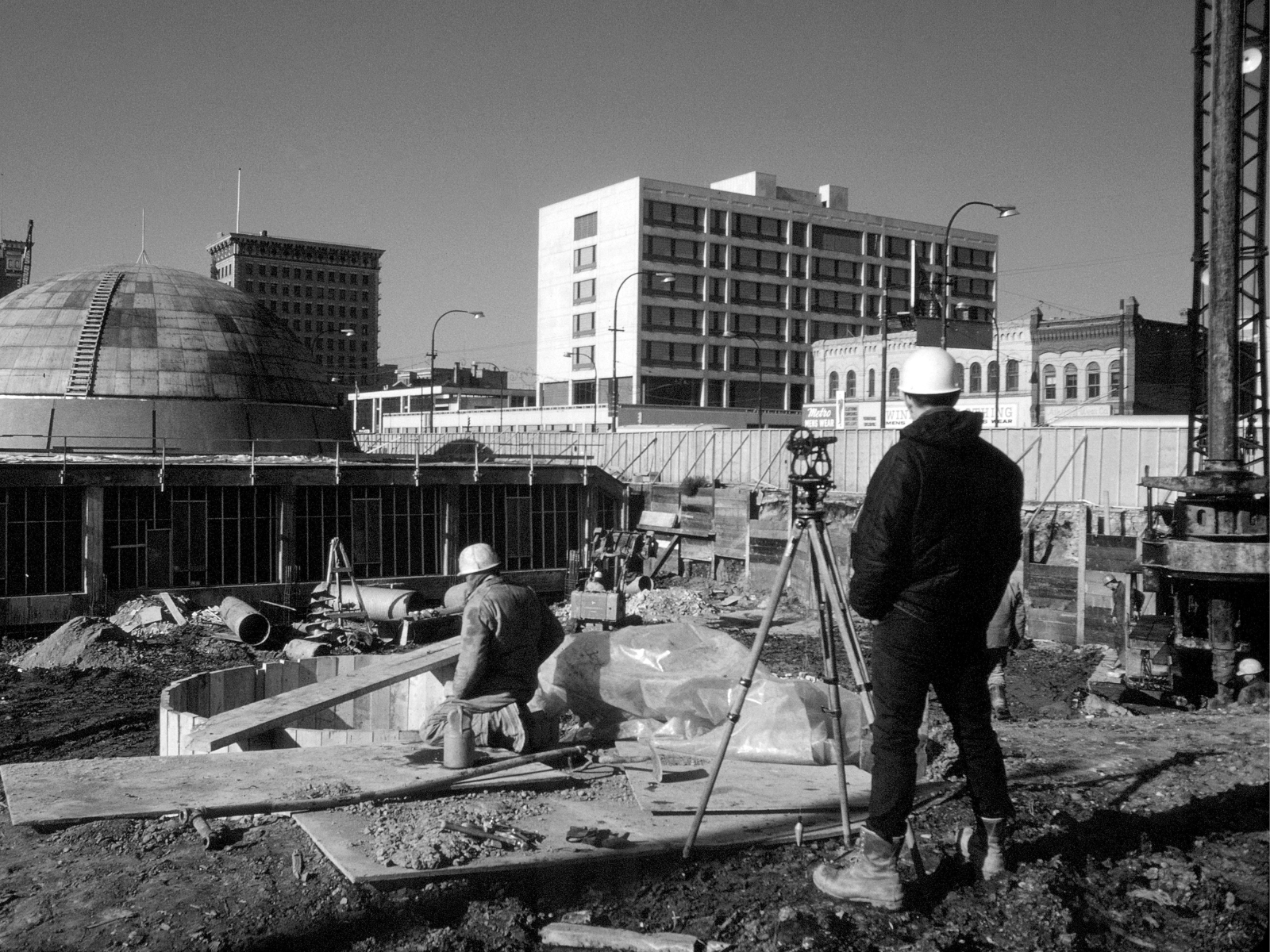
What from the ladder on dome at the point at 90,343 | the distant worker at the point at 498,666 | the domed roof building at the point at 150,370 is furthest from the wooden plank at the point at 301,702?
the ladder on dome at the point at 90,343

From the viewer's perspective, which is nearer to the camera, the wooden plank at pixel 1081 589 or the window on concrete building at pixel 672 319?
the wooden plank at pixel 1081 589

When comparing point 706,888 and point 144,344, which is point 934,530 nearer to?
point 706,888

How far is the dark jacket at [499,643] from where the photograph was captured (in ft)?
24.3

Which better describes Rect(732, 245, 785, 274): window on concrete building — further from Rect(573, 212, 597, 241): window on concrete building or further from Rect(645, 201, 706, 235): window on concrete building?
Rect(573, 212, 597, 241): window on concrete building

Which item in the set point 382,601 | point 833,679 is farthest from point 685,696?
point 382,601

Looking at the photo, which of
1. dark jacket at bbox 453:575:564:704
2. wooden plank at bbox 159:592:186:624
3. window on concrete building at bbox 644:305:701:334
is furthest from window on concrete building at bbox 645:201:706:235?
dark jacket at bbox 453:575:564:704

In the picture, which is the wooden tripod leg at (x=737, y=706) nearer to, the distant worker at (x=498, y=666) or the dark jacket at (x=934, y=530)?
the dark jacket at (x=934, y=530)

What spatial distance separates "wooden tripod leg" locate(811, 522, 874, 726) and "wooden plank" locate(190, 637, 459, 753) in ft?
15.6

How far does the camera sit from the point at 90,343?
35.5m

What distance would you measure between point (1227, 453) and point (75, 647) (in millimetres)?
19536

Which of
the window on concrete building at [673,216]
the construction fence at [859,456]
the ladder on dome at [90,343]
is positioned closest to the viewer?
the construction fence at [859,456]

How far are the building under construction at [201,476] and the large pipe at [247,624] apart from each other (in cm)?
355

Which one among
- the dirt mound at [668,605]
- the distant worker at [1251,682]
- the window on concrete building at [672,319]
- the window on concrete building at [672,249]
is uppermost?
the window on concrete building at [672,249]

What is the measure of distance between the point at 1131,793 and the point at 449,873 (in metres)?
4.00
